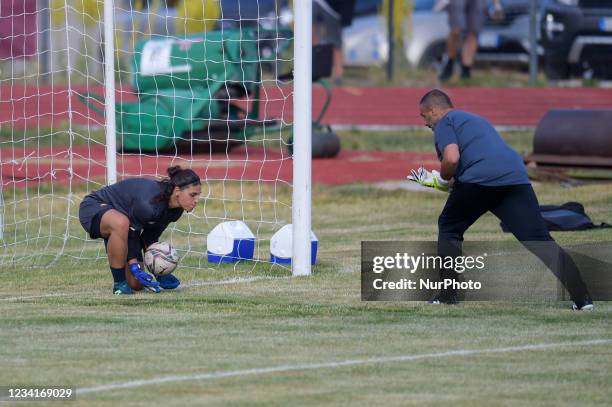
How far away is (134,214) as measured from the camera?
9.84 metres

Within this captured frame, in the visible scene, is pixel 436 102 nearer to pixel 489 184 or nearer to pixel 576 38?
pixel 489 184

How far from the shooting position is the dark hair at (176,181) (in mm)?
9602

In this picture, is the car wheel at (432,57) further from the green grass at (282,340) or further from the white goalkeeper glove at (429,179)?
the white goalkeeper glove at (429,179)

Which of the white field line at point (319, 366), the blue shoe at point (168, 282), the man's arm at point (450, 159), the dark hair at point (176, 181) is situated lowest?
the blue shoe at point (168, 282)

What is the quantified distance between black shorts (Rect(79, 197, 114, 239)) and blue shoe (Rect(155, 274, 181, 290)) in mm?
665

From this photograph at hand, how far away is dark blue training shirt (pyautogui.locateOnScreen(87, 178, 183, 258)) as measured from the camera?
9758 mm

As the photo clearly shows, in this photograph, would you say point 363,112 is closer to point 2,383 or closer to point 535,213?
point 535,213

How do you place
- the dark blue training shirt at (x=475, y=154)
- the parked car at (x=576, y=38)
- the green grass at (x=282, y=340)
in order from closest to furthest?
1. the green grass at (x=282, y=340)
2. the dark blue training shirt at (x=475, y=154)
3. the parked car at (x=576, y=38)

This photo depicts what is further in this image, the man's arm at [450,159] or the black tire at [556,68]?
the black tire at [556,68]

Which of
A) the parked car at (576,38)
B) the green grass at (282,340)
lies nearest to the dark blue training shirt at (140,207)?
the green grass at (282,340)

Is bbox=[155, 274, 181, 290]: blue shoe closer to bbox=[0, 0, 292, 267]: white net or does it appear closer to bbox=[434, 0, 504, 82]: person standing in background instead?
bbox=[0, 0, 292, 267]: white net

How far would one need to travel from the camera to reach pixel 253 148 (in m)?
23.6

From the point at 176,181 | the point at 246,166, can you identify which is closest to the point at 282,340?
the point at 176,181

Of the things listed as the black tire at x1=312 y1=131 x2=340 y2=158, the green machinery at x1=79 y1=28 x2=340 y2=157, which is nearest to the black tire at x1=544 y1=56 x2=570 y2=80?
the green machinery at x1=79 y1=28 x2=340 y2=157
